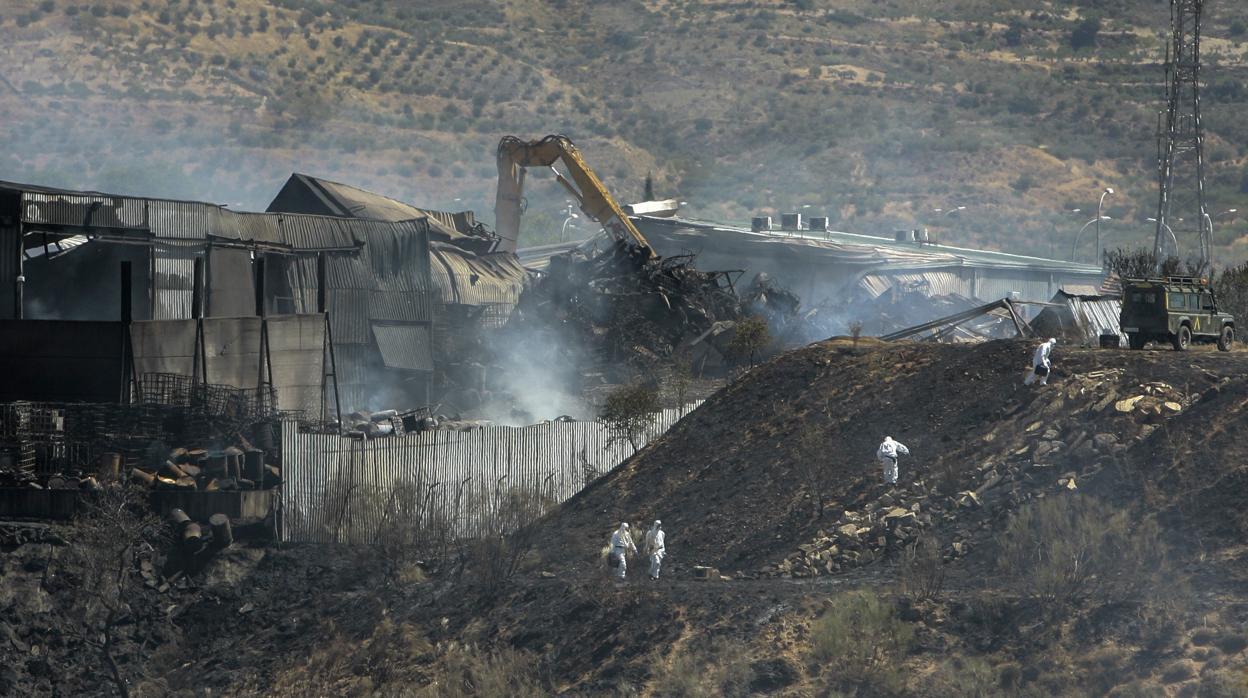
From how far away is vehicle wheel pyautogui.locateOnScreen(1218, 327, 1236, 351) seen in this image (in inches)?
1227

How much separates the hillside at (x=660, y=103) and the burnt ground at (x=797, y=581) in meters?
67.3

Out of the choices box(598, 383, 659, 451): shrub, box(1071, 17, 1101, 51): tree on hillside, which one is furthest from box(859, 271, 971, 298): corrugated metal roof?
box(1071, 17, 1101, 51): tree on hillside

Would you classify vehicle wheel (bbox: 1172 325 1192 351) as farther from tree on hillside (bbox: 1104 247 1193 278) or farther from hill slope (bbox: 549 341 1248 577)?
tree on hillside (bbox: 1104 247 1193 278)

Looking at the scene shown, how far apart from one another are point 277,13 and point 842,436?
98.2 m

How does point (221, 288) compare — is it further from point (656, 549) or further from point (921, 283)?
point (921, 283)

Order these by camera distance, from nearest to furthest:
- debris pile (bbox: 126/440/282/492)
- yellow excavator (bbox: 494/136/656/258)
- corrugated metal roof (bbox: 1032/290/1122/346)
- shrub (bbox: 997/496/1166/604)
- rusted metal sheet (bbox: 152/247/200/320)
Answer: shrub (bbox: 997/496/1166/604)
debris pile (bbox: 126/440/282/492)
corrugated metal roof (bbox: 1032/290/1122/346)
rusted metal sheet (bbox: 152/247/200/320)
yellow excavator (bbox: 494/136/656/258)

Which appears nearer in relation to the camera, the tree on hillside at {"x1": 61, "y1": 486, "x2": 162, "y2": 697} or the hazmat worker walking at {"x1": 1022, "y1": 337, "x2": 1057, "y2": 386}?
the tree on hillside at {"x1": 61, "y1": 486, "x2": 162, "y2": 697}

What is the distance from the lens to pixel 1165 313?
2998 centimetres

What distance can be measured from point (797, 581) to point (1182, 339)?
410 inches

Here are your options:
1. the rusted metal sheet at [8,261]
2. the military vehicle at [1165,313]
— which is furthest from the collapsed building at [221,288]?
the military vehicle at [1165,313]

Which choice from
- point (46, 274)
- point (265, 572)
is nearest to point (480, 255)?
point (46, 274)

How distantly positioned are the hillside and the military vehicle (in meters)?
62.6

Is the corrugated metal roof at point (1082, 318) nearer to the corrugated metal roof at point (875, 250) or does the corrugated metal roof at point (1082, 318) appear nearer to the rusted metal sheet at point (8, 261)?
the rusted metal sheet at point (8, 261)

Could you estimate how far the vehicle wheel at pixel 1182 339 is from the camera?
98.7 feet
